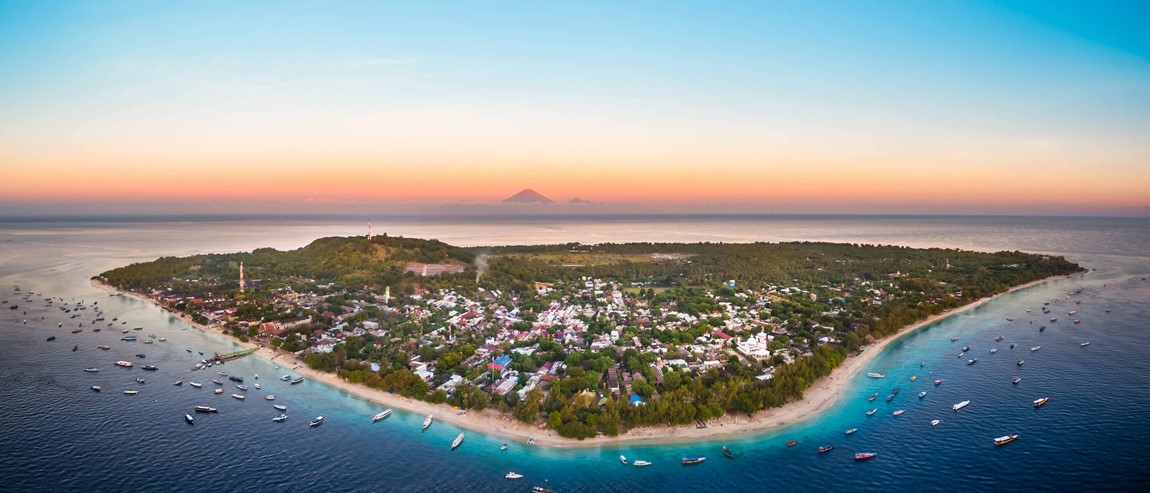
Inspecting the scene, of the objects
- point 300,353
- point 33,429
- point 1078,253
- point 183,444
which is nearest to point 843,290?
point 300,353

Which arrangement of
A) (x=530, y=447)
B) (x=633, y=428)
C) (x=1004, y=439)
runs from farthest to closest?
1. (x=633, y=428)
2. (x=1004, y=439)
3. (x=530, y=447)

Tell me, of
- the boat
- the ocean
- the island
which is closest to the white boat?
the ocean

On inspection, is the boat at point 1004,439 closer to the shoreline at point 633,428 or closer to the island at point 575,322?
the shoreline at point 633,428

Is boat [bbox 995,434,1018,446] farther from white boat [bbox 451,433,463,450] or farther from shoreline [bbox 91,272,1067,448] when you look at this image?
white boat [bbox 451,433,463,450]

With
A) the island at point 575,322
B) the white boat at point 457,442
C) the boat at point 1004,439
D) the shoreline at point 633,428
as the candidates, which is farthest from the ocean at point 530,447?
the island at point 575,322

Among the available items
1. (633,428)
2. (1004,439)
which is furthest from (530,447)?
(1004,439)

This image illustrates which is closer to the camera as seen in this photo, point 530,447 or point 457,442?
point 530,447

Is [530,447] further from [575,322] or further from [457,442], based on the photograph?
[575,322]

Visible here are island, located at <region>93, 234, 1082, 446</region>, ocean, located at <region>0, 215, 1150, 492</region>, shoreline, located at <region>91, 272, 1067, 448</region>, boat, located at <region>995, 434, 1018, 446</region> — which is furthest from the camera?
island, located at <region>93, 234, 1082, 446</region>

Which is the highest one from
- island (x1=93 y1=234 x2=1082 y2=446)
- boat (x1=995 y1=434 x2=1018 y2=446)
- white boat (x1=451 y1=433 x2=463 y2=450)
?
island (x1=93 y1=234 x2=1082 y2=446)
